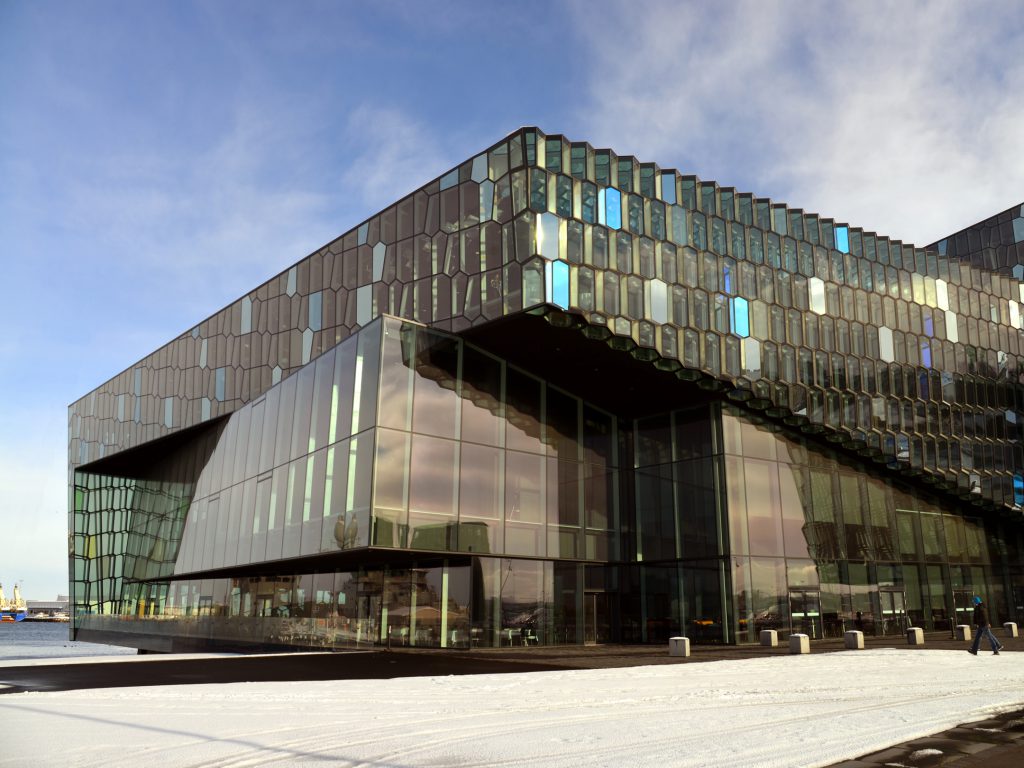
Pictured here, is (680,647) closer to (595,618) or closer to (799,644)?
(799,644)

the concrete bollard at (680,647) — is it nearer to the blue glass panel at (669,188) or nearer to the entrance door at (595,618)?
the entrance door at (595,618)

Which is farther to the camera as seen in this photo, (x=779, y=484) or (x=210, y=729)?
(x=779, y=484)

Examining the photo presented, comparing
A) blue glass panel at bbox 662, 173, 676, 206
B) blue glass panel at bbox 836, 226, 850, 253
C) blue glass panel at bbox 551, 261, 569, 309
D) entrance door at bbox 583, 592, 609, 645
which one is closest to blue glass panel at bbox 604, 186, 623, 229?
blue glass panel at bbox 662, 173, 676, 206

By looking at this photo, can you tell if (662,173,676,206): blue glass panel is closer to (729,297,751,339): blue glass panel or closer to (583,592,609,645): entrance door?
(729,297,751,339): blue glass panel

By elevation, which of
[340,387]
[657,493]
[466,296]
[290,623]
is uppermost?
[466,296]

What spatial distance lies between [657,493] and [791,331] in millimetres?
7719

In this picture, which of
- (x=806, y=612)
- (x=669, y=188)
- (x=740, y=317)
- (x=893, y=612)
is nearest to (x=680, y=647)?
(x=806, y=612)

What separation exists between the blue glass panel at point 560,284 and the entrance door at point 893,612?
18.1m

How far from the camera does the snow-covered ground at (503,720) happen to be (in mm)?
7855

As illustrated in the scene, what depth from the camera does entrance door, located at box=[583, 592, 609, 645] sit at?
29.5 metres

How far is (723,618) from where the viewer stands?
28.4 m

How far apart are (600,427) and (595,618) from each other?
22.3 feet

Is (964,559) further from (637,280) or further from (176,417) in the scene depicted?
(176,417)

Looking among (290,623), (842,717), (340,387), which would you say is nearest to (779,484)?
(340,387)
